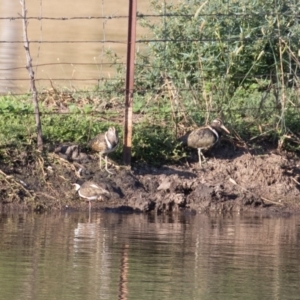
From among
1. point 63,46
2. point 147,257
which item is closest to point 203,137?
point 147,257

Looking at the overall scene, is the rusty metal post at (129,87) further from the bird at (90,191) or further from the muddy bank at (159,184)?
the bird at (90,191)

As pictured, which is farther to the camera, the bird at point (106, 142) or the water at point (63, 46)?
→ the water at point (63, 46)

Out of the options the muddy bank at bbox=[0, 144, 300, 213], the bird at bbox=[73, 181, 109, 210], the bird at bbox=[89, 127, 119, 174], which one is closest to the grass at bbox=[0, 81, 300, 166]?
the muddy bank at bbox=[0, 144, 300, 213]

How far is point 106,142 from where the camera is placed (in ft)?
38.2

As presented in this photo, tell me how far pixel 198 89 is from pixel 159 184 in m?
2.12

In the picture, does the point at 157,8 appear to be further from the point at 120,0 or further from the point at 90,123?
the point at 120,0

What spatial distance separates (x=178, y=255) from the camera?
359 inches

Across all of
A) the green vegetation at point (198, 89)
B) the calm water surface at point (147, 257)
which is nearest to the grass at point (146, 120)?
the green vegetation at point (198, 89)

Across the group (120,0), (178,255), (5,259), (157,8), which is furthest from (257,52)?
(120,0)

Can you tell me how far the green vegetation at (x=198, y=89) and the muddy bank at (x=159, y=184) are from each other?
385 millimetres

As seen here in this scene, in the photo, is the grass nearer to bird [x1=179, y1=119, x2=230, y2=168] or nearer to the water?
bird [x1=179, y1=119, x2=230, y2=168]

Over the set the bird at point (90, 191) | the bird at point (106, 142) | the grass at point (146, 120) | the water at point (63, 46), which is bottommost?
the bird at point (90, 191)

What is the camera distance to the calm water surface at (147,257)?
25.6ft

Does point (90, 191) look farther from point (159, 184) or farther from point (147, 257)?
point (147, 257)
